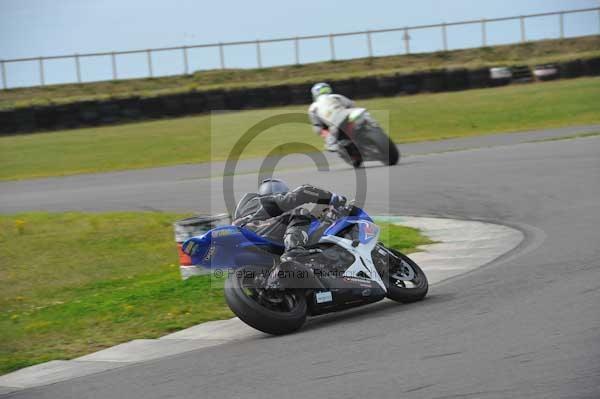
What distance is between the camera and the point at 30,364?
23.5 feet

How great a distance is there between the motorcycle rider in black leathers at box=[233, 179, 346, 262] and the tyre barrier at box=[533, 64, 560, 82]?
27023 millimetres

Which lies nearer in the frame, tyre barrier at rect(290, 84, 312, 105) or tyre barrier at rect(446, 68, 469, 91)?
tyre barrier at rect(290, 84, 312, 105)

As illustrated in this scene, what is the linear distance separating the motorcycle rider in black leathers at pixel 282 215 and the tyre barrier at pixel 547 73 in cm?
2702

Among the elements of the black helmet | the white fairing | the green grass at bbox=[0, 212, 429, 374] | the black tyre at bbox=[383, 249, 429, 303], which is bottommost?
the green grass at bbox=[0, 212, 429, 374]

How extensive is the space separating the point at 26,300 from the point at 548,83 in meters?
25.5

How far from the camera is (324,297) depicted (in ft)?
23.9

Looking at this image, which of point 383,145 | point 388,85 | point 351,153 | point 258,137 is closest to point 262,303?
point 383,145

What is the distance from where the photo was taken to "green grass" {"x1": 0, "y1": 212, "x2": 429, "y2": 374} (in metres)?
7.90

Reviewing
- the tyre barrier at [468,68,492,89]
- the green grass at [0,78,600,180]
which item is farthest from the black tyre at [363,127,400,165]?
the tyre barrier at [468,68,492,89]

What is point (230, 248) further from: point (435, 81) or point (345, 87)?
point (435, 81)

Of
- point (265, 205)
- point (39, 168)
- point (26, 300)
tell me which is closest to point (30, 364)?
point (265, 205)

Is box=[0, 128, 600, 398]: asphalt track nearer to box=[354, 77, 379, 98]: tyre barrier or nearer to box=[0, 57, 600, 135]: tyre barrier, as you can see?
box=[0, 57, 600, 135]: tyre barrier

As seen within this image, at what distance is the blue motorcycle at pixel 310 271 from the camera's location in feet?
22.2

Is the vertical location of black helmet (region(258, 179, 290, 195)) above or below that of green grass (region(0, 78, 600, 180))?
above
